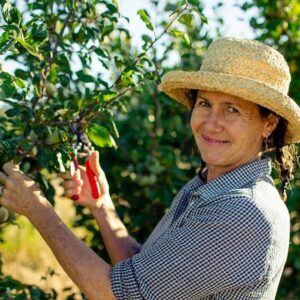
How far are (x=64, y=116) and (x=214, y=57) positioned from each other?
543 millimetres

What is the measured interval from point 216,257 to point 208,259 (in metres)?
0.02

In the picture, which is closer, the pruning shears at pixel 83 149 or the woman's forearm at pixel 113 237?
the pruning shears at pixel 83 149

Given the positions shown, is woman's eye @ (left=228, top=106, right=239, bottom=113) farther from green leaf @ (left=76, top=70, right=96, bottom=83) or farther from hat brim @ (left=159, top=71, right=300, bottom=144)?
green leaf @ (left=76, top=70, right=96, bottom=83)

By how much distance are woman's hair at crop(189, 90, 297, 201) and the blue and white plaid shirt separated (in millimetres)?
318

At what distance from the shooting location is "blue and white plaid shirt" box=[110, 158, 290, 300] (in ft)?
6.37

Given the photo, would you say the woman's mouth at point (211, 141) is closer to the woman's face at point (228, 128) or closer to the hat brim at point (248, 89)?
the woman's face at point (228, 128)

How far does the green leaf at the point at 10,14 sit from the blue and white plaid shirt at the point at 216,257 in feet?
2.21

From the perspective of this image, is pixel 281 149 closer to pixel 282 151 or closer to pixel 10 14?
pixel 282 151

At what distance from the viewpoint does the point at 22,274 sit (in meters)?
4.55

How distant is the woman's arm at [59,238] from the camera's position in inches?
79.7

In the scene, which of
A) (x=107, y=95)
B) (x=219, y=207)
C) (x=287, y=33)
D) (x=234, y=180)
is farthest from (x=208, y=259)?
(x=287, y=33)

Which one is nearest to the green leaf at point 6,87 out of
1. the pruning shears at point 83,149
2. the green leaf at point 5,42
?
the green leaf at point 5,42

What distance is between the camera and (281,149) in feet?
7.92

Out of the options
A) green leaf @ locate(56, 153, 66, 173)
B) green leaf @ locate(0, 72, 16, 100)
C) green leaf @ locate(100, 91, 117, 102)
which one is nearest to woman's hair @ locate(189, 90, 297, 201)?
green leaf @ locate(100, 91, 117, 102)
